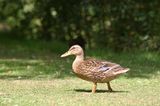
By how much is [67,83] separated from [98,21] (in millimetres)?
9352

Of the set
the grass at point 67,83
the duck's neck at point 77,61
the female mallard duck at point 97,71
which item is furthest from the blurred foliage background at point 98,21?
the female mallard duck at point 97,71

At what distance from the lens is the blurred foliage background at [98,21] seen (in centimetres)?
1928

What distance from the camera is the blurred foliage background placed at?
19281 mm

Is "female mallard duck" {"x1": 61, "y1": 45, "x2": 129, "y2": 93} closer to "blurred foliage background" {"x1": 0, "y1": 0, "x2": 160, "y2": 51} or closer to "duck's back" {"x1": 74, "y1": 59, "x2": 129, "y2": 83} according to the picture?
"duck's back" {"x1": 74, "y1": 59, "x2": 129, "y2": 83}

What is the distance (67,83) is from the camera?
11.9 m

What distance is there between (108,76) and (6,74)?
11.7ft

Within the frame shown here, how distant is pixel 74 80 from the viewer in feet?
40.9

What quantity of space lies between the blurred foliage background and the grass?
5.18 ft

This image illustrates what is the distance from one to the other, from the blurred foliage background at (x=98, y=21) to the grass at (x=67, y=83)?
1.58m

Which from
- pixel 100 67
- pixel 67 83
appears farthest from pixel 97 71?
pixel 67 83

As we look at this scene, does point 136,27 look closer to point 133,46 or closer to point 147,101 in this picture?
point 133,46

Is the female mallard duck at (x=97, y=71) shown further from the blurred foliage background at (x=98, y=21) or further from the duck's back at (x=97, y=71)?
the blurred foliage background at (x=98, y=21)

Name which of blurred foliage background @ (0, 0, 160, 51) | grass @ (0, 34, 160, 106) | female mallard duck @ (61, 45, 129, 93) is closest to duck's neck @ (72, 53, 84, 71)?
female mallard duck @ (61, 45, 129, 93)

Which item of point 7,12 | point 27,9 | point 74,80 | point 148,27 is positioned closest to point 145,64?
point 74,80
